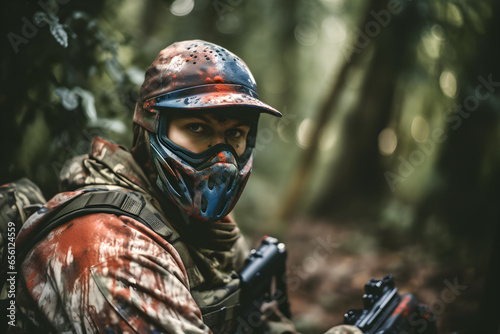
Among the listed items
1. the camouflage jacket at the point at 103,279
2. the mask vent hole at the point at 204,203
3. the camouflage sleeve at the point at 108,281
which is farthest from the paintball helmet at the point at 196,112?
the camouflage sleeve at the point at 108,281

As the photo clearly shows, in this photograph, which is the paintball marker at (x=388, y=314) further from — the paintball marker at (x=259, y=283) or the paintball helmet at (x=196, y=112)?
the paintball helmet at (x=196, y=112)

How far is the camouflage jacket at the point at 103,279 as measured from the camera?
5.36ft

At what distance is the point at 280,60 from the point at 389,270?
16.3 feet

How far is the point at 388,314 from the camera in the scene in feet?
8.07

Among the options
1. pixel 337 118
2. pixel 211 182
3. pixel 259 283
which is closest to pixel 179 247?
pixel 211 182

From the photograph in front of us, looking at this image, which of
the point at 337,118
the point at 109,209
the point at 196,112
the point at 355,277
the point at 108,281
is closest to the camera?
the point at 108,281

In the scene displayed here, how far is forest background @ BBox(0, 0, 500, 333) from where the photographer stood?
320 cm

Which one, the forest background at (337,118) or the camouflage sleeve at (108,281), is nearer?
the camouflage sleeve at (108,281)

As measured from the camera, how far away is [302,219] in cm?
821

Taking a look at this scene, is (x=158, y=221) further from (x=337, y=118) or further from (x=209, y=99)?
(x=337, y=118)

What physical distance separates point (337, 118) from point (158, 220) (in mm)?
7316

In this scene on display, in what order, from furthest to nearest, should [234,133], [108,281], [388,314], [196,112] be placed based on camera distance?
[388,314] < [234,133] < [196,112] < [108,281]

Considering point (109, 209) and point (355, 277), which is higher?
point (109, 209)

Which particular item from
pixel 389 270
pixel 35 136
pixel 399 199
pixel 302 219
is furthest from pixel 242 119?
pixel 302 219
